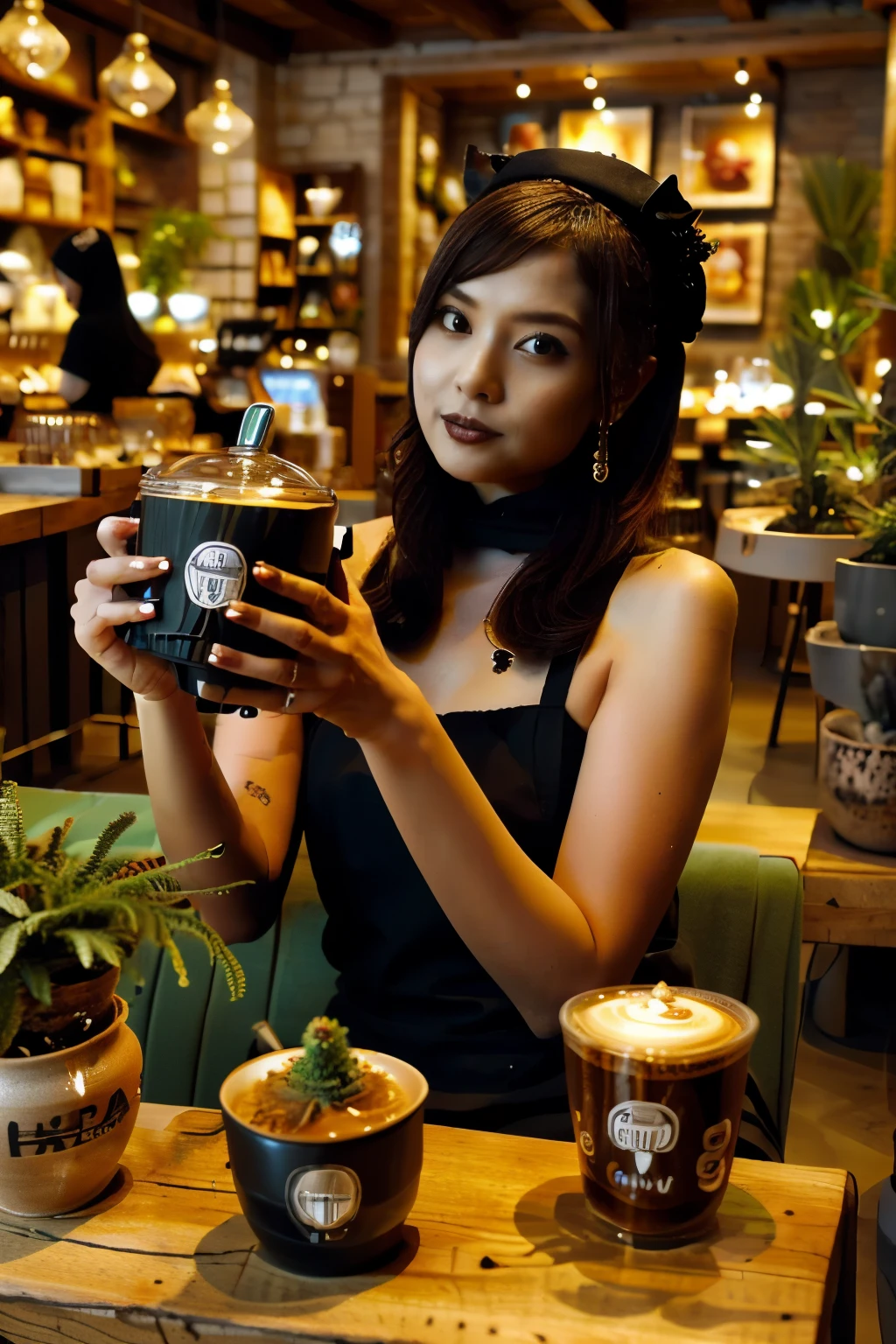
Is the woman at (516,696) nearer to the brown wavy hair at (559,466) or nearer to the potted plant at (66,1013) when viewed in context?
the brown wavy hair at (559,466)

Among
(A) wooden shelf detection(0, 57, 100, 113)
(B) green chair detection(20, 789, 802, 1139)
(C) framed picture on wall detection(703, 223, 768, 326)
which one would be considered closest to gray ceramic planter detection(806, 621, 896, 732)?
(B) green chair detection(20, 789, 802, 1139)

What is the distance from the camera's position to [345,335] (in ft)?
32.4

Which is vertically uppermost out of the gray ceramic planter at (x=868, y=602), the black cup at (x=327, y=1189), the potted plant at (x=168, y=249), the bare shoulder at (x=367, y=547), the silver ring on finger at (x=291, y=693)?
the potted plant at (x=168, y=249)

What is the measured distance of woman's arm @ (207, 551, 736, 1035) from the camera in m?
0.87

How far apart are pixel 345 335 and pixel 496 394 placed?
29.8ft

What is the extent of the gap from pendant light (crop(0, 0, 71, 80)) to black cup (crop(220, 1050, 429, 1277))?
17.0 feet

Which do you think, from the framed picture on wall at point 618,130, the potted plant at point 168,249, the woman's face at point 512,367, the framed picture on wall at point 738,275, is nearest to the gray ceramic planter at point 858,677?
the woman's face at point 512,367

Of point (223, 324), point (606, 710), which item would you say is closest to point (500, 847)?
point (606, 710)

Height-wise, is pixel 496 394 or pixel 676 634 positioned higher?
pixel 496 394

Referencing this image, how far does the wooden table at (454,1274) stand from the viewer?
730 millimetres

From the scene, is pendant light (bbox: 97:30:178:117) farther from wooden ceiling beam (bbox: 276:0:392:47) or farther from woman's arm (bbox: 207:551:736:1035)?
woman's arm (bbox: 207:551:736:1035)

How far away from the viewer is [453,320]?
1.19 meters

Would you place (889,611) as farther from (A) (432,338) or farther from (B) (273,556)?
(B) (273,556)

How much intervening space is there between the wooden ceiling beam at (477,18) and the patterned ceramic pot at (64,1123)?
8.32 metres
